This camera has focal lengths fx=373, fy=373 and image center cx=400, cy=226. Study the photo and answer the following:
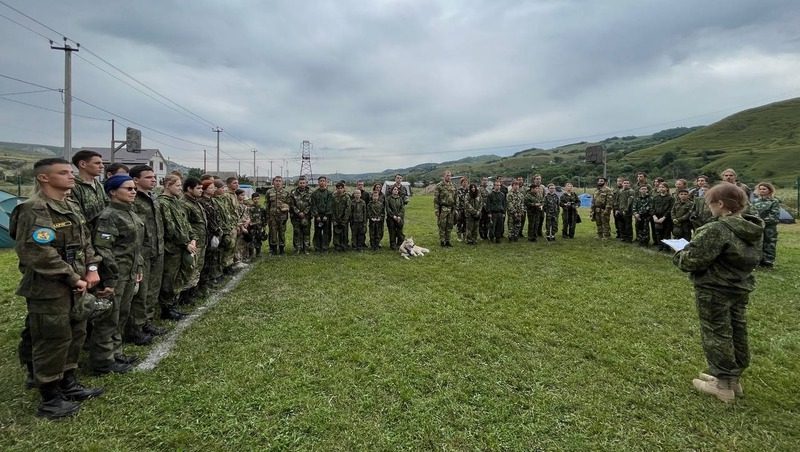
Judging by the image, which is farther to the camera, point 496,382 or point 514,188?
point 514,188

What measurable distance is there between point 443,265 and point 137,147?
24822mm

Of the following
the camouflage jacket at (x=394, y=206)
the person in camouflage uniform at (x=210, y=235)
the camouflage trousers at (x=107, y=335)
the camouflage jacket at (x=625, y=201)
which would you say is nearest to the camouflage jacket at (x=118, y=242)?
the camouflage trousers at (x=107, y=335)

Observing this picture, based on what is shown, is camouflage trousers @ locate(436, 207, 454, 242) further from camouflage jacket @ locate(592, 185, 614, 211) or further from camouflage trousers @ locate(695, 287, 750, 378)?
camouflage trousers @ locate(695, 287, 750, 378)

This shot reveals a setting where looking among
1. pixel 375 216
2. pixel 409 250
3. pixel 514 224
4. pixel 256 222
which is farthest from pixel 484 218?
pixel 256 222

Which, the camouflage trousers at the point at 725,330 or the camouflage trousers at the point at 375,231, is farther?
the camouflage trousers at the point at 375,231

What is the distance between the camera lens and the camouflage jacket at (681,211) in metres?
9.41

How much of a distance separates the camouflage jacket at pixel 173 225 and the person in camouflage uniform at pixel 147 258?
0.19 m

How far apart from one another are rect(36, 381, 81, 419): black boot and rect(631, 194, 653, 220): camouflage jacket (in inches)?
493

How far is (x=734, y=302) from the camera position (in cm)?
326

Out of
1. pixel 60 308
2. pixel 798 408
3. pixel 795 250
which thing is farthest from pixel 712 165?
pixel 60 308

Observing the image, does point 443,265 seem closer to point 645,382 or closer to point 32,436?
point 645,382

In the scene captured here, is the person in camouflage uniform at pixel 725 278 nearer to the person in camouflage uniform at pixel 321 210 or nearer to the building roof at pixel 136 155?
the person in camouflage uniform at pixel 321 210

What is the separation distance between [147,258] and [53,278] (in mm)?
1525

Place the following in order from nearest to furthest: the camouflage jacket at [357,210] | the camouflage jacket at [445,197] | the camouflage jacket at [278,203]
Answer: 1. the camouflage jacket at [278,203]
2. the camouflage jacket at [357,210]
3. the camouflage jacket at [445,197]
